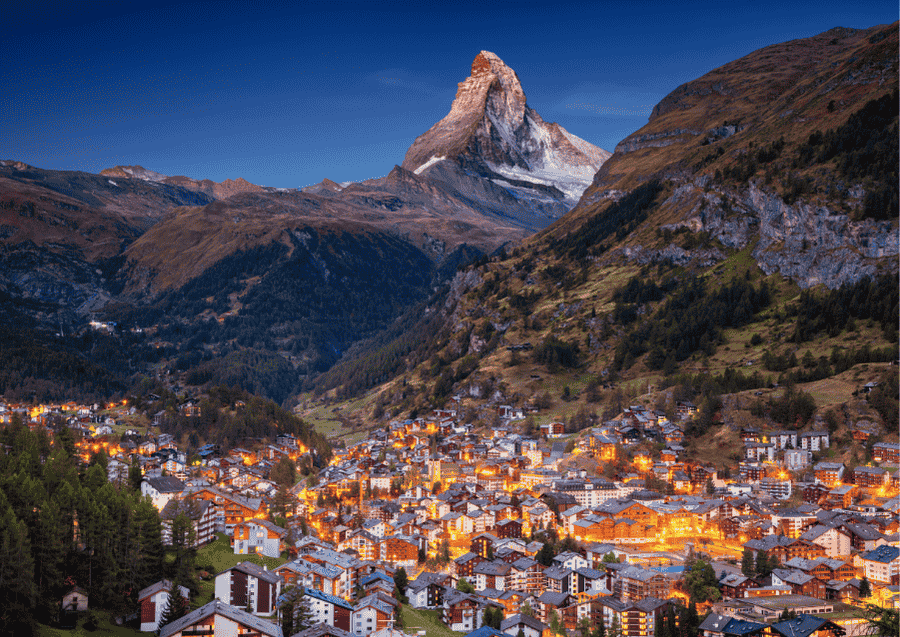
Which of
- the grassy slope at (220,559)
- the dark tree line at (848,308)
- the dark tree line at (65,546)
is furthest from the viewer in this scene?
the dark tree line at (848,308)

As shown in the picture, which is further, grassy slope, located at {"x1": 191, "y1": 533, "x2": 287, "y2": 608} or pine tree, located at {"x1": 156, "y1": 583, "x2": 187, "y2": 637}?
grassy slope, located at {"x1": 191, "y1": 533, "x2": 287, "y2": 608}

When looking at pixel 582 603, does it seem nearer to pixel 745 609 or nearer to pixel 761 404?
pixel 745 609

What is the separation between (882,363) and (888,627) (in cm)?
8006

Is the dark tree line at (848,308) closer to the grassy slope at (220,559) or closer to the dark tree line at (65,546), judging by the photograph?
the grassy slope at (220,559)

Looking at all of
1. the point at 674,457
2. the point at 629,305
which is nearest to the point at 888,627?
the point at 674,457

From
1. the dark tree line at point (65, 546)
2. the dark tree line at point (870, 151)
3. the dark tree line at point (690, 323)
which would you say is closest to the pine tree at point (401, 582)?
the dark tree line at point (65, 546)

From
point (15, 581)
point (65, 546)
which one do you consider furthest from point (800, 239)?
point (15, 581)

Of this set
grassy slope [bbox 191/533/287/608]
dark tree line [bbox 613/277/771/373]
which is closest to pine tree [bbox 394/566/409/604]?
grassy slope [bbox 191/533/287/608]

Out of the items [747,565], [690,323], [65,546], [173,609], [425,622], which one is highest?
[690,323]

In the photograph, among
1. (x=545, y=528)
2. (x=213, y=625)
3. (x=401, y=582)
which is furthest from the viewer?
(x=545, y=528)

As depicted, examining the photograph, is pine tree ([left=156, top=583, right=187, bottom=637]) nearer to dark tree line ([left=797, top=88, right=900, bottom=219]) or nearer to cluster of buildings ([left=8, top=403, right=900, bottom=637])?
cluster of buildings ([left=8, top=403, right=900, bottom=637])

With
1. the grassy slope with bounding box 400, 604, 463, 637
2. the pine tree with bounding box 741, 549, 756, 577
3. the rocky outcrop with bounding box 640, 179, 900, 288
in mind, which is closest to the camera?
the grassy slope with bounding box 400, 604, 463, 637

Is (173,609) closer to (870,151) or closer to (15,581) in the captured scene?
(15,581)

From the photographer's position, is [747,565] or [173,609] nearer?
[173,609]
